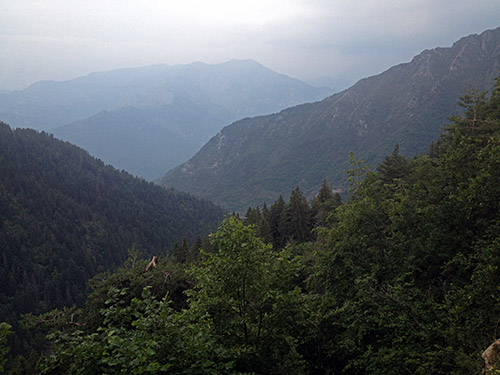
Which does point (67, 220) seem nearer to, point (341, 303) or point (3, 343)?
point (341, 303)

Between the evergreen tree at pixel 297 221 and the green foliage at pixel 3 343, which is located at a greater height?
the green foliage at pixel 3 343

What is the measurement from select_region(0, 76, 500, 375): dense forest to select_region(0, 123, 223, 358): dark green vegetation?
265ft

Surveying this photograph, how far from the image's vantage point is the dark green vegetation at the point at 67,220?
97606mm

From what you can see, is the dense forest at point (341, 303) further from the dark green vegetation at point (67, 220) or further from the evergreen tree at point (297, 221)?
the dark green vegetation at point (67, 220)

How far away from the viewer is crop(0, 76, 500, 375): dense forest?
661cm

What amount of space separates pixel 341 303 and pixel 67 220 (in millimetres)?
148588

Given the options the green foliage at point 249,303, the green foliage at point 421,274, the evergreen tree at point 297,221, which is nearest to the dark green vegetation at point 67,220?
the evergreen tree at point 297,221

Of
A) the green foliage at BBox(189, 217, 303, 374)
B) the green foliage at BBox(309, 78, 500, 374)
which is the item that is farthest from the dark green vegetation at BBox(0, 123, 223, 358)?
the green foliage at BBox(189, 217, 303, 374)

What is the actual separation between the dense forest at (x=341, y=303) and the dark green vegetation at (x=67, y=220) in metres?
80.8

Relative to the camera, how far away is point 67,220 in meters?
133

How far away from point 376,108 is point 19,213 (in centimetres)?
20443

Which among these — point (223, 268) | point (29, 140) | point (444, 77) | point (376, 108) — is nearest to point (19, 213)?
point (29, 140)

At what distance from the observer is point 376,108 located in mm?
194375

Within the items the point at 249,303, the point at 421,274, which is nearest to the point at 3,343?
the point at 249,303
